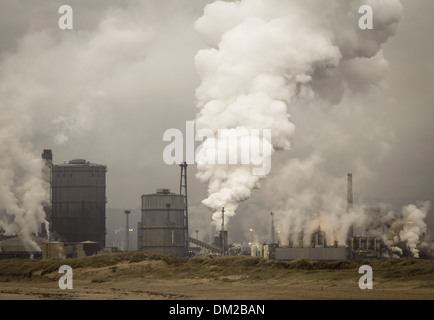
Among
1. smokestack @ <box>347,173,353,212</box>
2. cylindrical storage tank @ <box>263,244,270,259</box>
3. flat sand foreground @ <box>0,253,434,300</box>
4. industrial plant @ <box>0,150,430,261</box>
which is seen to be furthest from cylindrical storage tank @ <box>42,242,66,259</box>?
smokestack @ <box>347,173,353,212</box>

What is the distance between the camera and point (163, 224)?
435 feet

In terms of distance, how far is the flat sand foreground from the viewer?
54403 millimetres

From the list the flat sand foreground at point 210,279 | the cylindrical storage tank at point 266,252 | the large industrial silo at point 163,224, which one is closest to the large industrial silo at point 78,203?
the large industrial silo at point 163,224

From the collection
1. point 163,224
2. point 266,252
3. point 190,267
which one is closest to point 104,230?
point 163,224

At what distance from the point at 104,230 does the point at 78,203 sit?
26.2ft

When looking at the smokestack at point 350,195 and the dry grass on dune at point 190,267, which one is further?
the smokestack at point 350,195

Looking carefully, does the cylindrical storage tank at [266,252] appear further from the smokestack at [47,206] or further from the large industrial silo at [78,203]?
the smokestack at [47,206]

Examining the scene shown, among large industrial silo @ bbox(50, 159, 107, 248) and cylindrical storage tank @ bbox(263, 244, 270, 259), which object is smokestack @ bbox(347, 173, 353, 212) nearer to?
cylindrical storage tank @ bbox(263, 244, 270, 259)

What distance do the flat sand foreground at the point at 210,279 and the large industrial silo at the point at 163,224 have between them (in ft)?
147

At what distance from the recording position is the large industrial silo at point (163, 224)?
13125cm

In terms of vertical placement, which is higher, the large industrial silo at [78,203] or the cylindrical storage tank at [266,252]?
the large industrial silo at [78,203]

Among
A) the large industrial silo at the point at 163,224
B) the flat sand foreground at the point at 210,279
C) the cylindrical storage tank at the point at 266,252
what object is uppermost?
the large industrial silo at the point at 163,224

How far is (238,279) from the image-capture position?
68.2 m

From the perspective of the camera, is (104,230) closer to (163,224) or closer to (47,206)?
(47,206)
